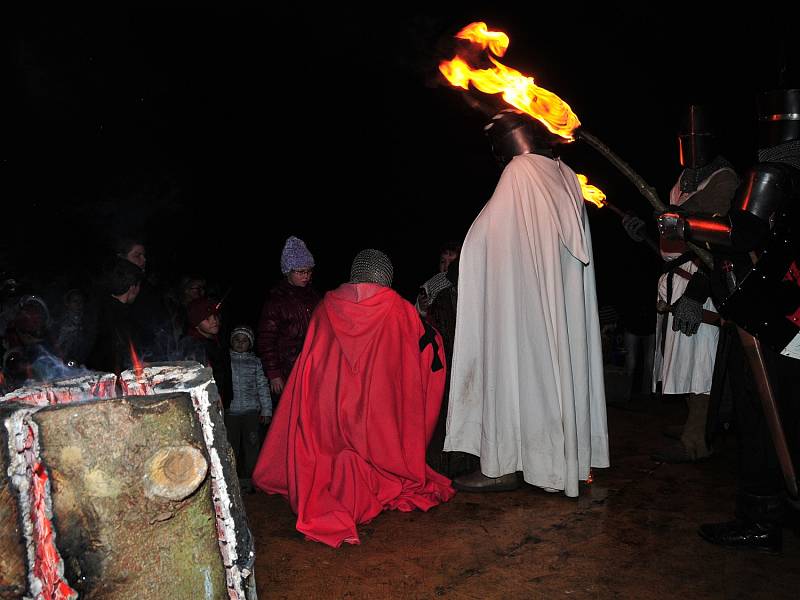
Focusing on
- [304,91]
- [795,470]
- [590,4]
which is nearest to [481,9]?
[590,4]

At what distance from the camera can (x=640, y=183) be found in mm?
4023

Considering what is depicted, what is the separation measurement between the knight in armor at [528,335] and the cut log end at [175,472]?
104 inches

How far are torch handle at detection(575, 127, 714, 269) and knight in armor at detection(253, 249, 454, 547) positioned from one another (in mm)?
1568

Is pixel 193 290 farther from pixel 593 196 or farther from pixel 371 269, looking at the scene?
pixel 593 196

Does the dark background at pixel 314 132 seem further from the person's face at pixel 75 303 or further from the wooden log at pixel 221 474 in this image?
the wooden log at pixel 221 474

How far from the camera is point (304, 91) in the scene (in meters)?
10.7

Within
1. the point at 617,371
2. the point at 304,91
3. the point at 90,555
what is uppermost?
the point at 304,91

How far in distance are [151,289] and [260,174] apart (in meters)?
5.27

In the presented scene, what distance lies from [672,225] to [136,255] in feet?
12.6

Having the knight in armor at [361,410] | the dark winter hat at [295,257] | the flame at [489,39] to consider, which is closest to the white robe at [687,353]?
the flame at [489,39]

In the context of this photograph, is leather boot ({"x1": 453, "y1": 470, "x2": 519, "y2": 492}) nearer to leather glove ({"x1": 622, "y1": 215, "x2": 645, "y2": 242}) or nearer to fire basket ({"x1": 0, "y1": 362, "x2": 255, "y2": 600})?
leather glove ({"x1": 622, "y1": 215, "x2": 645, "y2": 242})

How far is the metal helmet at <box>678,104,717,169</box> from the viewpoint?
16.4 feet

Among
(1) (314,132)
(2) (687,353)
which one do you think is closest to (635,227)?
(2) (687,353)

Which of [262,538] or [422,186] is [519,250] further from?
[422,186]
